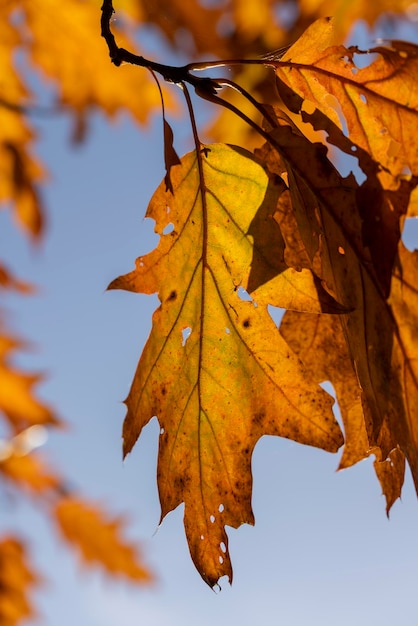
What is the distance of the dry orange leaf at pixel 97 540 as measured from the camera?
5363 millimetres

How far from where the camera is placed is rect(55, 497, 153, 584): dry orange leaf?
5363 millimetres

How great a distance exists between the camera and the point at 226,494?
1.05m

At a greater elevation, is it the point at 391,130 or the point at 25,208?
the point at 25,208

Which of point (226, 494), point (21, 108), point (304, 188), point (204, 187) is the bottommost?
point (226, 494)

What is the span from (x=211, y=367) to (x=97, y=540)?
4.75 m

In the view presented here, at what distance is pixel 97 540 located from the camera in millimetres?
5402

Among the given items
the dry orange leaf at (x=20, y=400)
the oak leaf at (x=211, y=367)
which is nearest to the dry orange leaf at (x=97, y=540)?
the dry orange leaf at (x=20, y=400)

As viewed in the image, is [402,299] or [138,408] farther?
[138,408]

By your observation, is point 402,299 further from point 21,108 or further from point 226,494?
point 21,108

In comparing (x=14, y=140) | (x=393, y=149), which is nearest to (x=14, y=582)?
(x=14, y=140)

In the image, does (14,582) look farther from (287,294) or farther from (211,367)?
(287,294)

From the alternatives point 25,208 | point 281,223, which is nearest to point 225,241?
point 281,223

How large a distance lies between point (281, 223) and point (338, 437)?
324mm

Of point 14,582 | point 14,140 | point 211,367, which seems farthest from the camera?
point 14,582
